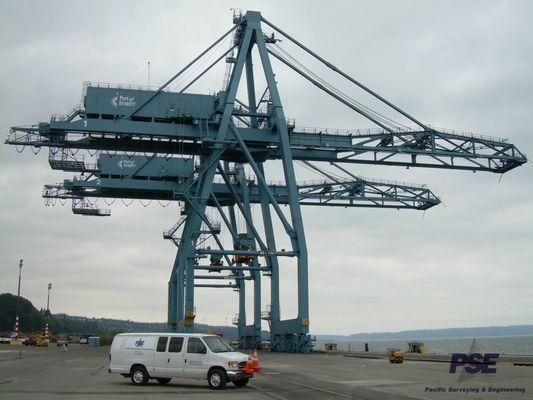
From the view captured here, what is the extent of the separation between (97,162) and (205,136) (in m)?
9.90

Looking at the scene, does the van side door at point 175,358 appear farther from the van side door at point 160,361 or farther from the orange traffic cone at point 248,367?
the orange traffic cone at point 248,367

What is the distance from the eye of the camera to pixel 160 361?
18.2 m

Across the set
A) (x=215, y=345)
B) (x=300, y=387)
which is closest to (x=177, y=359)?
(x=215, y=345)

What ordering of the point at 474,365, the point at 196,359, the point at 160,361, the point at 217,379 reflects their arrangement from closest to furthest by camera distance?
the point at 217,379
the point at 196,359
the point at 160,361
the point at 474,365

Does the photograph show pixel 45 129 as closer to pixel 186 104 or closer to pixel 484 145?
pixel 186 104

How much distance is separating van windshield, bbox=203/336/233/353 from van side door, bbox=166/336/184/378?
802mm

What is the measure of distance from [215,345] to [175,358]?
1.26 m

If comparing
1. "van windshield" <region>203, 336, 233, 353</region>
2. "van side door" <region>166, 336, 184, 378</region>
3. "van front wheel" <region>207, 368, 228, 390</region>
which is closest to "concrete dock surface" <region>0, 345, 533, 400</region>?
"van front wheel" <region>207, 368, 228, 390</region>

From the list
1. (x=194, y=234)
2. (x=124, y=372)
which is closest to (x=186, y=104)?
(x=194, y=234)

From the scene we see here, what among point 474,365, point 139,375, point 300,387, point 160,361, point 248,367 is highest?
point 160,361

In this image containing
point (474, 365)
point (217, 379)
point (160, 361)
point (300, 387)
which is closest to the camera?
point (217, 379)

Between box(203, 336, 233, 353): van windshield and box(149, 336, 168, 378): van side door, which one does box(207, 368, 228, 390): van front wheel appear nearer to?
box(203, 336, 233, 353): van windshield

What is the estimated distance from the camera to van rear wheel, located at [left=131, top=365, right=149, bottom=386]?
717 inches

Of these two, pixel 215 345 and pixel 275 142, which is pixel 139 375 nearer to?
pixel 215 345
